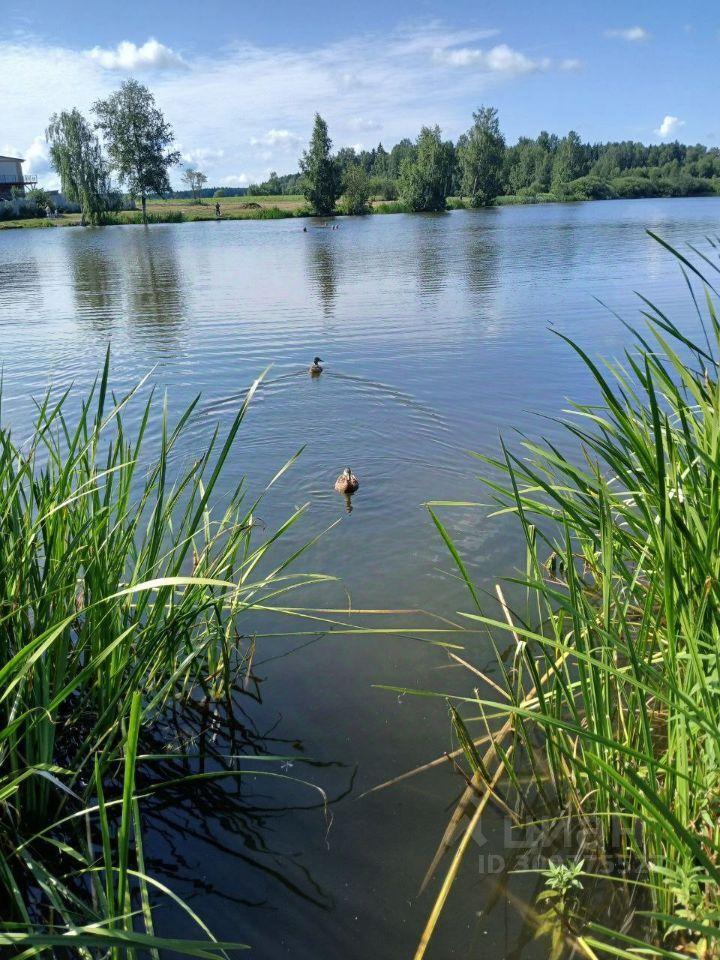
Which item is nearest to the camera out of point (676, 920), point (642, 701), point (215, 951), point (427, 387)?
point (676, 920)

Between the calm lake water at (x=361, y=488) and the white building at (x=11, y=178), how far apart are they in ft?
239

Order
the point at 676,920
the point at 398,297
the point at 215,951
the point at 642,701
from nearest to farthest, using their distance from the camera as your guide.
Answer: the point at 676,920
the point at 642,701
the point at 215,951
the point at 398,297

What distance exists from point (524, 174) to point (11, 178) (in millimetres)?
75991

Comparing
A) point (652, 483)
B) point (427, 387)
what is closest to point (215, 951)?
point (652, 483)

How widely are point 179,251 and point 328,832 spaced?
124 ft

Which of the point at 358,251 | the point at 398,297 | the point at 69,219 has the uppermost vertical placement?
the point at 69,219

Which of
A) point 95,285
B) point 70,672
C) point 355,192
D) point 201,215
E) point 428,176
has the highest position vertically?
point 428,176

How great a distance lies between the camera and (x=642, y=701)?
2.10 metres

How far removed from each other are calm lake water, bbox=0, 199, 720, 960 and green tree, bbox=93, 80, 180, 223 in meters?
64.6

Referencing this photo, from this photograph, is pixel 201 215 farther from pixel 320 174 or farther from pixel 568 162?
pixel 568 162

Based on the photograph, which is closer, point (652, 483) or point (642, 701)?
point (642, 701)

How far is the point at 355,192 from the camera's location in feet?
251

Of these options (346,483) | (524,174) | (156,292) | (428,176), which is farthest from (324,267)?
(524,174)

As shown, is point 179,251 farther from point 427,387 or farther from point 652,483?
point 652,483
